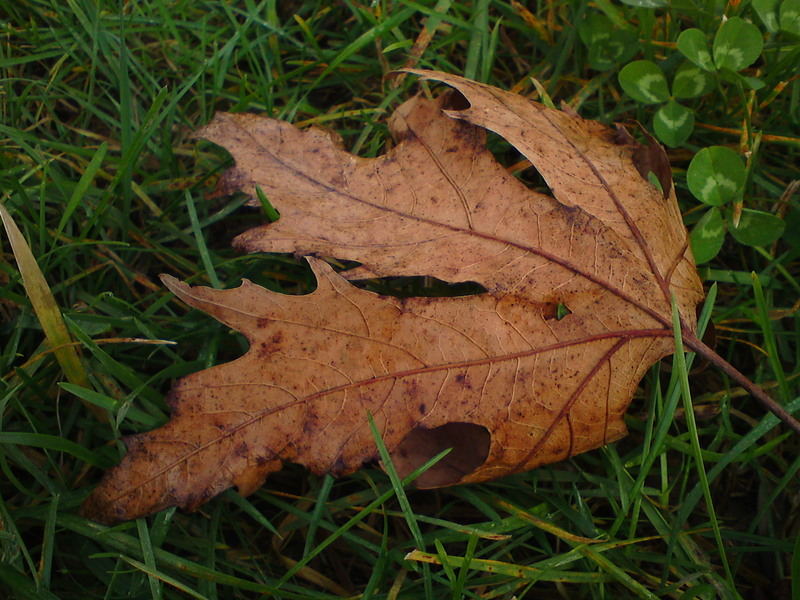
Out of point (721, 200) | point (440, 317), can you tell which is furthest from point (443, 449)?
point (721, 200)

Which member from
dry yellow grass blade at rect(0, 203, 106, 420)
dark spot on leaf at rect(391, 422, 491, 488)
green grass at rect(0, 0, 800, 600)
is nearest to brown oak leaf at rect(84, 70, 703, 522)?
dark spot on leaf at rect(391, 422, 491, 488)

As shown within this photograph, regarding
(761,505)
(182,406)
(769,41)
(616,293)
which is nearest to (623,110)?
(769,41)

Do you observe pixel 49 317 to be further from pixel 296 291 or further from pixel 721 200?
pixel 721 200

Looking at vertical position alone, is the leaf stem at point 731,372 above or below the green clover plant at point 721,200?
below

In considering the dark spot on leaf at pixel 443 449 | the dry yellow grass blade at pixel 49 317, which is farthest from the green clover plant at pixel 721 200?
the dry yellow grass blade at pixel 49 317

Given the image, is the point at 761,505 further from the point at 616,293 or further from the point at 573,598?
the point at 616,293

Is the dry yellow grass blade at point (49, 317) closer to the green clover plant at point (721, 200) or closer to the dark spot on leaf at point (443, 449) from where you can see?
the dark spot on leaf at point (443, 449)

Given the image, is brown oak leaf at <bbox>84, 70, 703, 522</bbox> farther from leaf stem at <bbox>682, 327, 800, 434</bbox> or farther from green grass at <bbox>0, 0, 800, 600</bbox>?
green grass at <bbox>0, 0, 800, 600</bbox>
